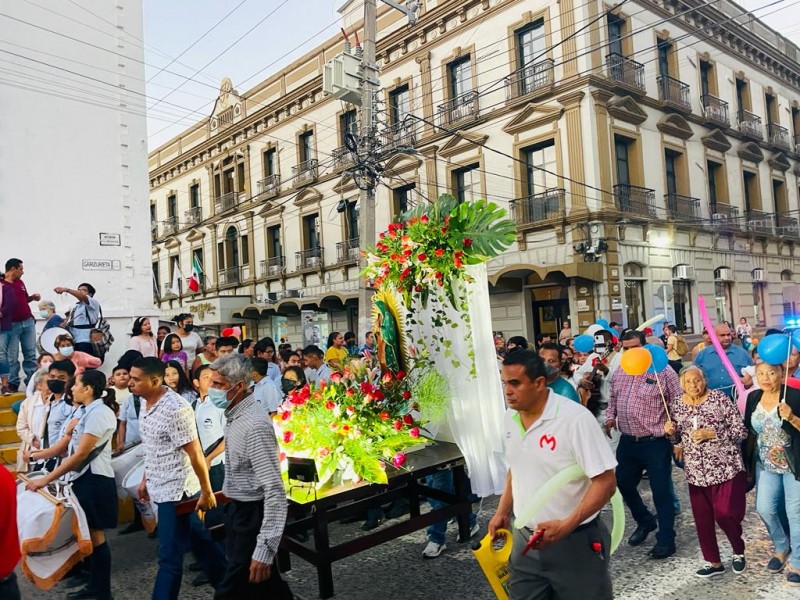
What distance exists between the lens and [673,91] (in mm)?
20078

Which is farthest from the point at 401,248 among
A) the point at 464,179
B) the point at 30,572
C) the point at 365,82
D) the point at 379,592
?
the point at 464,179

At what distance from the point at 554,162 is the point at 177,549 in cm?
1622

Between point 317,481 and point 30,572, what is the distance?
2247 millimetres

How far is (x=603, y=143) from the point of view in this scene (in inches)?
677

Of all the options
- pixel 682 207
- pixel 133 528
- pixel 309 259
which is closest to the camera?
Result: pixel 133 528

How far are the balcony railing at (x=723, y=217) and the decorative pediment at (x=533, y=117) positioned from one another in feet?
25.8

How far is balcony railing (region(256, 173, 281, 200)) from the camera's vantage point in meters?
27.2

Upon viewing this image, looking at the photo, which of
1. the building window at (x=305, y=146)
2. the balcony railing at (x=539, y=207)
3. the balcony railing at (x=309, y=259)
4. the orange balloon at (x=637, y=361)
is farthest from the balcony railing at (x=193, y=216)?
the orange balloon at (x=637, y=361)

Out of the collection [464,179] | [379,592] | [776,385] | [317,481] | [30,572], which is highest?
[464,179]

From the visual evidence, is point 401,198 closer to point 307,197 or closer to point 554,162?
point 307,197

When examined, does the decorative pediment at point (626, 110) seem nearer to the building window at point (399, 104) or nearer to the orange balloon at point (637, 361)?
the building window at point (399, 104)

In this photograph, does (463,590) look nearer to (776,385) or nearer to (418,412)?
(418,412)

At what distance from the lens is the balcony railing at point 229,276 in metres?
29.8

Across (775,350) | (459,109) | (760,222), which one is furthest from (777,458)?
(760,222)
